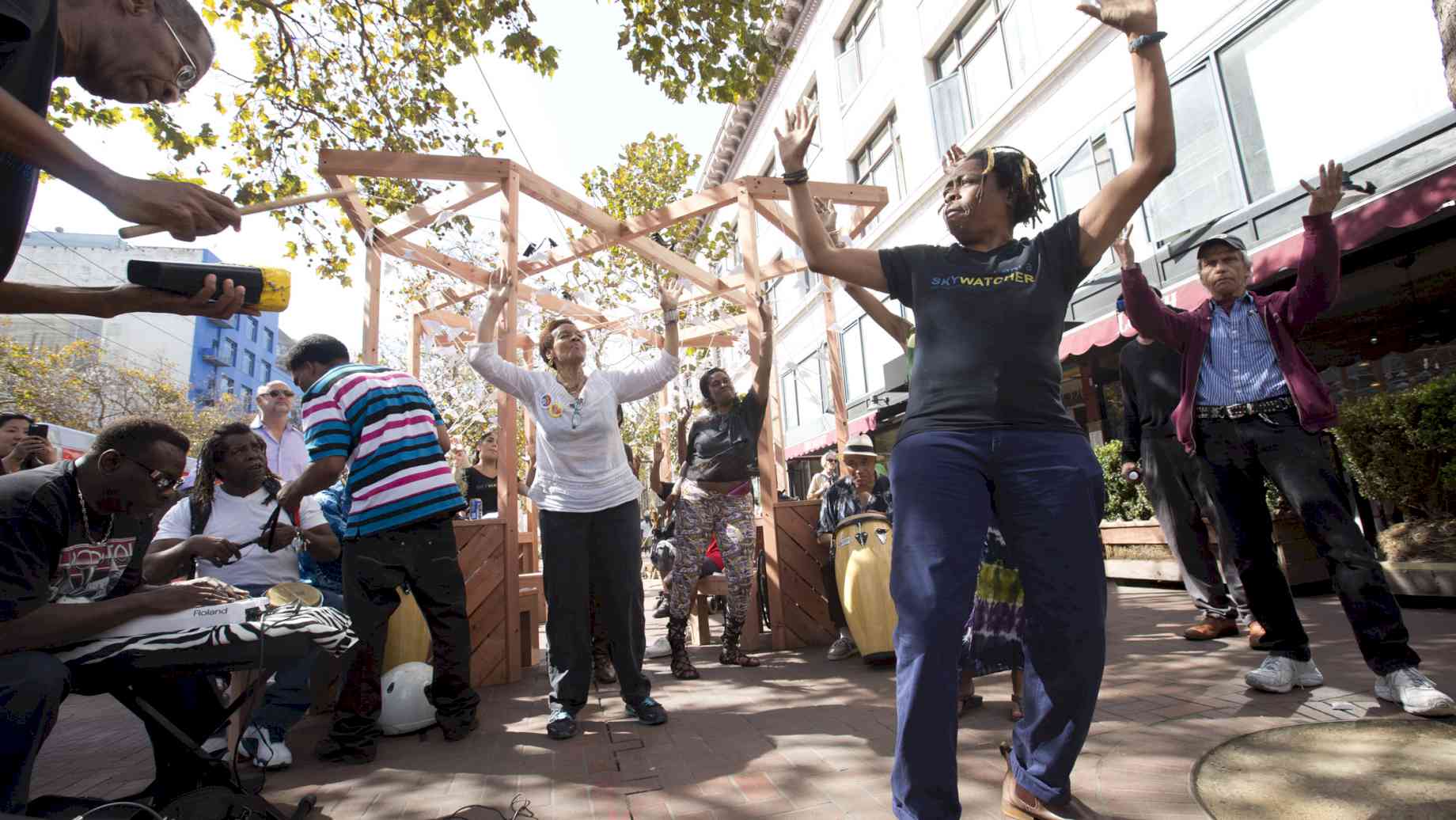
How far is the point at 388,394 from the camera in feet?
10.8

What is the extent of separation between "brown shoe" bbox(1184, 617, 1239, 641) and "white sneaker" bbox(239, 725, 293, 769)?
4.79 metres

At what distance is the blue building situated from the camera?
140ft

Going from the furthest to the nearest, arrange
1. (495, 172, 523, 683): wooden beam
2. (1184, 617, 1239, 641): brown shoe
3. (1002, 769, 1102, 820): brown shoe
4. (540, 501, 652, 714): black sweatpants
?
(495, 172, 523, 683): wooden beam < (1184, 617, 1239, 641): brown shoe < (540, 501, 652, 714): black sweatpants < (1002, 769, 1102, 820): brown shoe

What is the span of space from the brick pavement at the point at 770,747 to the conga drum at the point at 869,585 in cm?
19

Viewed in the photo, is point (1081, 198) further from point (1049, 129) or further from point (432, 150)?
point (432, 150)

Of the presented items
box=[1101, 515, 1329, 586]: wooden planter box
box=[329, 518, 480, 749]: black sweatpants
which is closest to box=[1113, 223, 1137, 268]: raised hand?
box=[1101, 515, 1329, 586]: wooden planter box

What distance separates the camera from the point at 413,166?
512cm

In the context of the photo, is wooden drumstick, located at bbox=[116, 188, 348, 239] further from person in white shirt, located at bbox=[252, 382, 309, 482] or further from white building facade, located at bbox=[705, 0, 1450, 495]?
person in white shirt, located at bbox=[252, 382, 309, 482]

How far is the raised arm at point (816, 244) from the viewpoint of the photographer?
84.1 inches

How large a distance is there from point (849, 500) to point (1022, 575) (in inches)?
119

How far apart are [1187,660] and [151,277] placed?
4.57 meters

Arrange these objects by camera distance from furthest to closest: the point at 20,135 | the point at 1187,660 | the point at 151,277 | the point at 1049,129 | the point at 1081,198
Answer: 1. the point at 1049,129
2. the point at 1081,198
3. the point at 1187,660
4. the point at 151,277
5. the point at 20,135

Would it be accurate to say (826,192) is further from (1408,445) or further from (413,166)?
(1408,445)

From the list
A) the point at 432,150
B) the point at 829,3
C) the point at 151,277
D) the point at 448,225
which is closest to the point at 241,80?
the point at 432,150
